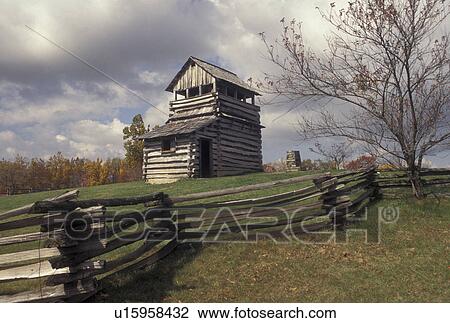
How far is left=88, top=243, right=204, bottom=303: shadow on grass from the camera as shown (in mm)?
5637

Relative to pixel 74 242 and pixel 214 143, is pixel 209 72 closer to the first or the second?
pixel 214 143

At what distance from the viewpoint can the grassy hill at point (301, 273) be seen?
18.2 ft

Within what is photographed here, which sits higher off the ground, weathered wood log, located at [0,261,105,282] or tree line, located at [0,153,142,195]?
tree line, located at [0,153,142,195]

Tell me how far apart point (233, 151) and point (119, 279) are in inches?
712

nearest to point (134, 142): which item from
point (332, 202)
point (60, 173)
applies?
point (60, 173)

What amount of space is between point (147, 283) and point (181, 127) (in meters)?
16.4

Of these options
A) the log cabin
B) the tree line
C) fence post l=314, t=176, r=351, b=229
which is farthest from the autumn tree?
fence post l=314, t=176, r=351, b=229

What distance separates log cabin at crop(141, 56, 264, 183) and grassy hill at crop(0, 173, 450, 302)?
13825mm

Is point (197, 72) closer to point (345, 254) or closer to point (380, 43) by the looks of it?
point (380, 43)

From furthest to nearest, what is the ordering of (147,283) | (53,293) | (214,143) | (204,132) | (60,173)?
1. (60,173)
2. (214,143)
3. (204,132)
4. (147,283)
5. (53,293)

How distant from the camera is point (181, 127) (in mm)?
22016

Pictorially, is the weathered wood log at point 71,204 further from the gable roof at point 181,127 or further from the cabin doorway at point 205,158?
the cabin doorway at point 205,158

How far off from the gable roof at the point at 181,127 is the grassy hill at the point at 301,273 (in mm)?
13829

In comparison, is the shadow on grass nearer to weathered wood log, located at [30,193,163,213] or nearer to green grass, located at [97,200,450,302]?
green grass, located at [97,200,450,302]
